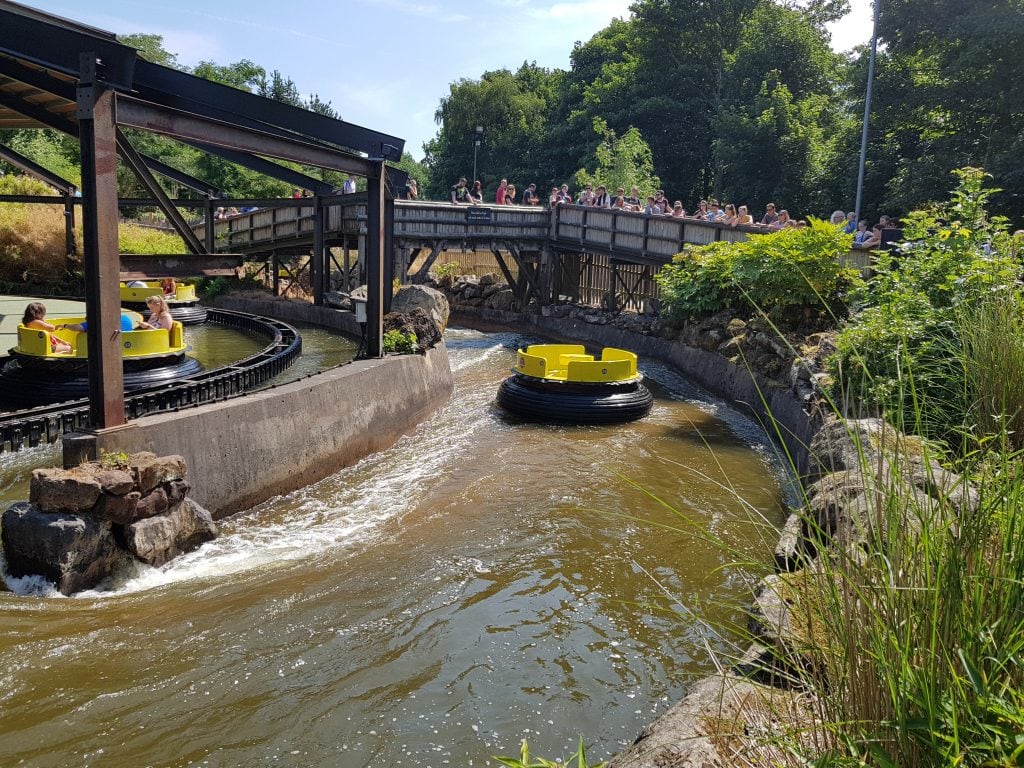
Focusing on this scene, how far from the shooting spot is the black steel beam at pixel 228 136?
284 inches

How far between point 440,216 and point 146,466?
17008 millimetres

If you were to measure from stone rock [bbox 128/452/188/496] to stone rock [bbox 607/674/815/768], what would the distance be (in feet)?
14.5

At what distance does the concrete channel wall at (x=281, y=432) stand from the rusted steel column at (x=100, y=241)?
1.13 feet

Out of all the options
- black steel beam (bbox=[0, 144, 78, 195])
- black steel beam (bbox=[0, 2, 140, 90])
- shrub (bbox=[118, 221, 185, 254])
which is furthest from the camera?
shrub (bbox=[118, 221, 185, 254])

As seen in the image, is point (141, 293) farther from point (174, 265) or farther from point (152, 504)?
point (152, 504)

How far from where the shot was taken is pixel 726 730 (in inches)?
117

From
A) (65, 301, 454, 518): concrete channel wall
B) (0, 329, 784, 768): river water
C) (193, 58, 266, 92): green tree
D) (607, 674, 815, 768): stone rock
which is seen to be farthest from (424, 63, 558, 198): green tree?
(607, 674, 815, 768): stone rock

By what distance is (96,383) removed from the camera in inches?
265

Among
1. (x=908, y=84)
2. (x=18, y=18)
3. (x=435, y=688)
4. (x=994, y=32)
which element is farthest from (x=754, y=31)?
(x=435, y=688)

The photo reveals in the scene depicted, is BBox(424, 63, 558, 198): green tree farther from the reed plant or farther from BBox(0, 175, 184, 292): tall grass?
the reed plant

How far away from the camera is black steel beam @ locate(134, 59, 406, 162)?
7.77 m

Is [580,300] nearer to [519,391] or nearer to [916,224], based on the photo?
[519,391]

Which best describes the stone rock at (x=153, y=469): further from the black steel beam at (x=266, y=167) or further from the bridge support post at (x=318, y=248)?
the bridge support post at (x=318, y=248)

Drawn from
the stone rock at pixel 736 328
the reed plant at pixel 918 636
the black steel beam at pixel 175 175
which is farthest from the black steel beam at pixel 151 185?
the stone rock at pixel 736 328
